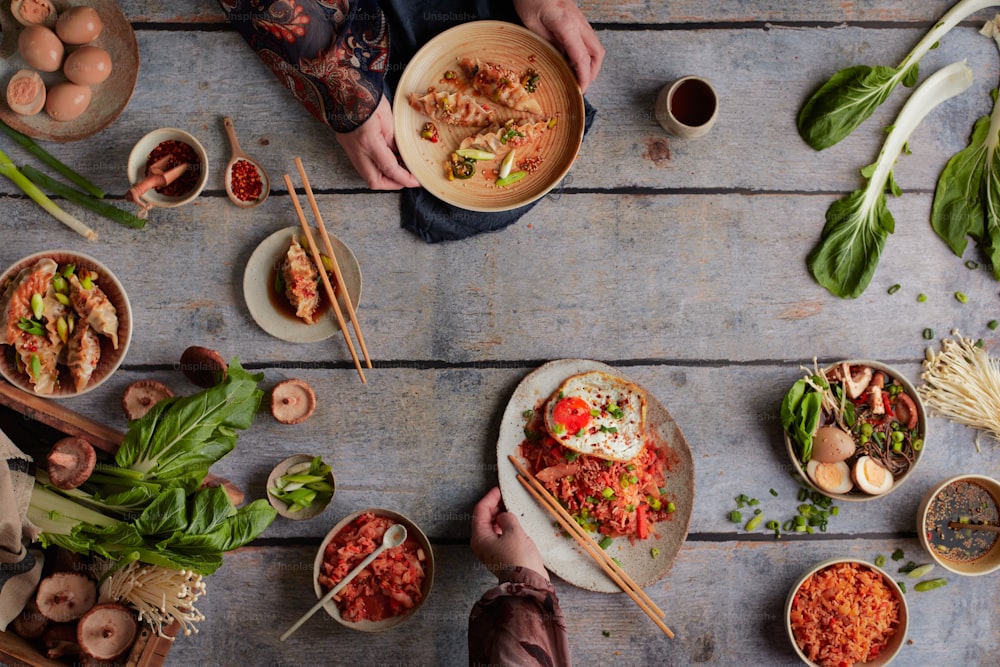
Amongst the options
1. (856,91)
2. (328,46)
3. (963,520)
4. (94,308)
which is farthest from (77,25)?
(963,520)

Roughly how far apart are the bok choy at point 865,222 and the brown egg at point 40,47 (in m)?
3.54

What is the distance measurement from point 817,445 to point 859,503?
1.44 ft

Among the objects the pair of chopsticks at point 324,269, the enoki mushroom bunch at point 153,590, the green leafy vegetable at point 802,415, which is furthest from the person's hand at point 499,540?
the green leafy vegetable at point 802,415

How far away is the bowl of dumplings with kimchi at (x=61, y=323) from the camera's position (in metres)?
2.88

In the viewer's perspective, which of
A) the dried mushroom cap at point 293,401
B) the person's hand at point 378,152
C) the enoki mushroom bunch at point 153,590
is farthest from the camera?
the dried mushroom cap at point 293,401

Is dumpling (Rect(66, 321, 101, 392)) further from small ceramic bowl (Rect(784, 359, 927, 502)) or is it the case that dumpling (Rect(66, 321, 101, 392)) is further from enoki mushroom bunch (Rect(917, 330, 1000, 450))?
enoki mushroom bunch (Rect(917, 330, 1000, 450))

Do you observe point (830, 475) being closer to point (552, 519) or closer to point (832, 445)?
point (832, 445)

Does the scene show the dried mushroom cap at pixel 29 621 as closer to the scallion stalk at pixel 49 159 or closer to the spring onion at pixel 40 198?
the spring onion at pixel 40 198

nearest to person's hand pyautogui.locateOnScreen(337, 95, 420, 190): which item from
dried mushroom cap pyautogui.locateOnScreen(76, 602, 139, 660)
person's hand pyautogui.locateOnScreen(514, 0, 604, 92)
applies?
person's hand pyautogui.locateOnScreen(514, 0, 604, 92)

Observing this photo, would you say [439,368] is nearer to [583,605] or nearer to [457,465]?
[457,465]

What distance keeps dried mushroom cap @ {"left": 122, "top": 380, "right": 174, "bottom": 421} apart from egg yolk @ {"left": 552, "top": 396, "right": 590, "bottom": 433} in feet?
5.70

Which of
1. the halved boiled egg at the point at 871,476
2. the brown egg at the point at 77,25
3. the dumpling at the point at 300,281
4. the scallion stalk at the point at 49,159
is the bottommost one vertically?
the halved boiled egg at the point at 871,476

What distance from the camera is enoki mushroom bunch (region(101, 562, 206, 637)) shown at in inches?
108

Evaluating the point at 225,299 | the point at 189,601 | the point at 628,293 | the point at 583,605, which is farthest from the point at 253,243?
the point at 583,605
